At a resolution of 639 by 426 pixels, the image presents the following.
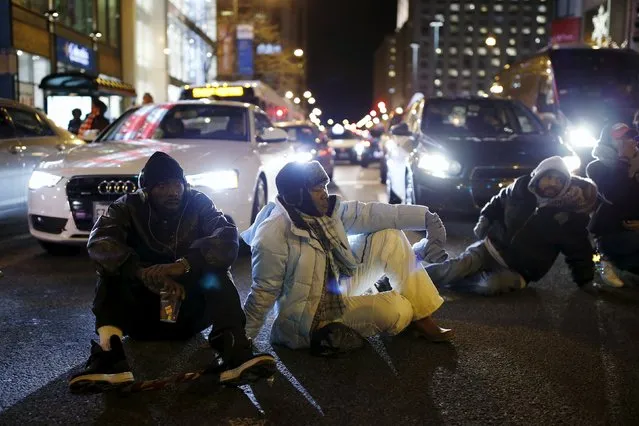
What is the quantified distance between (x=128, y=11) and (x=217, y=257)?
34506mm

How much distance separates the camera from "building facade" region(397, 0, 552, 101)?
16675 centimetres

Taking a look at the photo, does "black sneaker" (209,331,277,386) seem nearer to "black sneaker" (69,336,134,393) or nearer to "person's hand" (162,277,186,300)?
"person's hand" (162,277,186,300)

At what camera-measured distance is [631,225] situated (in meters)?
6.21

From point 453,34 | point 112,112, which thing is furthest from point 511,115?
point 453,34

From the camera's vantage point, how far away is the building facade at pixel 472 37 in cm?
16675

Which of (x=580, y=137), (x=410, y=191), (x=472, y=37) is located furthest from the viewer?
(x=472, y=37)

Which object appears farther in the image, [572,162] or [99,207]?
[572,162]

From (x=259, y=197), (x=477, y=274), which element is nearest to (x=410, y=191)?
(x=259, y=197)

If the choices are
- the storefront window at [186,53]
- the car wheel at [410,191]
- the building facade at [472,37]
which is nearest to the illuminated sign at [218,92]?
the car wheel at [410,191]

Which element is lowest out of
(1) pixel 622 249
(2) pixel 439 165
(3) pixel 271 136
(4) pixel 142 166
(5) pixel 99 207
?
(1) pixel 622 249

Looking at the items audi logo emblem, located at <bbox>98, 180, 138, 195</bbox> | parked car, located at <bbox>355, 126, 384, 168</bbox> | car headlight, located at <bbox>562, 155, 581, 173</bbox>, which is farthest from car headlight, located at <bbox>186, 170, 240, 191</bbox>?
parked car, located at <bbox>355, 126, 384, 168</bbox>

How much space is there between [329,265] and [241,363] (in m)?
0.88

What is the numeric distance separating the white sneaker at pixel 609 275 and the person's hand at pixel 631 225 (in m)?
0.35

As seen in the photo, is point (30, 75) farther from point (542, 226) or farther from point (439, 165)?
point (542, 226)
